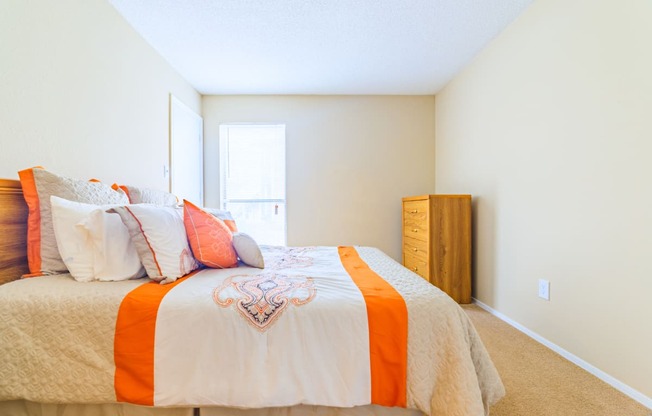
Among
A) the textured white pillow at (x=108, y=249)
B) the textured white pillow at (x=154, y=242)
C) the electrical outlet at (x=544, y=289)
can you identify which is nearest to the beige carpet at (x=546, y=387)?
the electrical outlet at (x=544, y=289)

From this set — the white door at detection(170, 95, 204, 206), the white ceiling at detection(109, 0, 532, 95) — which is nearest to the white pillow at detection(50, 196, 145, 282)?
Answer: the white ceiling at detection(109, 0, 532, 95)

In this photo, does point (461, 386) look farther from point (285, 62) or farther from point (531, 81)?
point (285, 62)

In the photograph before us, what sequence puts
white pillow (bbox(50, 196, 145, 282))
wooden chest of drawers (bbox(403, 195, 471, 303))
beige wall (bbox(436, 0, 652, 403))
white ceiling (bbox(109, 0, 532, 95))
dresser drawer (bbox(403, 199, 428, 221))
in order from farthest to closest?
dresser drawer (bbox(403, 199, 428, 221)), wooden chest of drawers (bbox(403, 195, 471, 303)), white ceiling (bbox(109, 0, 532, 95)), beige wall (bbox(436, 0, 652, 403)), white pillow (bbox(50, 196, 145, 282))

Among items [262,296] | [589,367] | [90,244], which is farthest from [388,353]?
[589,367]

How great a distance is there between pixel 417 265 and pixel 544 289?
4.40 ft

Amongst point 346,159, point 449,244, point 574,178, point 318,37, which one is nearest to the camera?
point 574,178

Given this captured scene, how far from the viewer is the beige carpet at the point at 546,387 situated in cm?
151

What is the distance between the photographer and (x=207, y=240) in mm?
1632

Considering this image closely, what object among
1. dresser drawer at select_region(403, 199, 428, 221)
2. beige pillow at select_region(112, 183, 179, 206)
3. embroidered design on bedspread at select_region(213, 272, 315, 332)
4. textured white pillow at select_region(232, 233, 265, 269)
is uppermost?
beige pillow at select_region(112, 183, 179, 206)

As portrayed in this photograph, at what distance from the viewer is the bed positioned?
44.2 inches

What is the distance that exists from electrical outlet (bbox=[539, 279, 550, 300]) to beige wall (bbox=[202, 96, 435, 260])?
1.99 m

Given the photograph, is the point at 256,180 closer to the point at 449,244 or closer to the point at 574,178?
the point at 449,244

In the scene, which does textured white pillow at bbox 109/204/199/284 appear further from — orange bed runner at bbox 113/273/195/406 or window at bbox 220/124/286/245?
window at bbox 220/124/286/245

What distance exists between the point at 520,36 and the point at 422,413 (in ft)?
8.86
